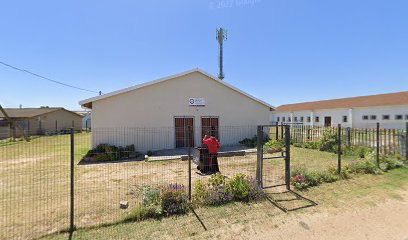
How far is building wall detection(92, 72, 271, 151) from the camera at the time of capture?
1288cm

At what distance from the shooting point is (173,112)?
46.7ft

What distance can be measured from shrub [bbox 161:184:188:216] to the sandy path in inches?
42.2

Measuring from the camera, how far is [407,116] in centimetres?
2317

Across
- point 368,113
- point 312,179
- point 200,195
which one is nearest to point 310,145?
point 312,179

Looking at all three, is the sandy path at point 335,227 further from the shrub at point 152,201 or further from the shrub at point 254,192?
the shrub at point 152,201

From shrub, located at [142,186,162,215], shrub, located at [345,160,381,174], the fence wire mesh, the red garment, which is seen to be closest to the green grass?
the fence wire mesh

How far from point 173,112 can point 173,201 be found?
391 inches

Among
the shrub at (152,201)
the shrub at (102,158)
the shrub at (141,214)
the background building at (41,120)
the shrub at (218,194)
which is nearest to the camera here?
the shrub at (141,214)

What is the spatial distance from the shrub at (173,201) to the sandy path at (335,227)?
1072 millimetres

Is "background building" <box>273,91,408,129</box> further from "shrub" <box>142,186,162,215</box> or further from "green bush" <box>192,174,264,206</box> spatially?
"shrub" <box>142,186,162,215</box>

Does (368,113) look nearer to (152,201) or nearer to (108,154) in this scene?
(108,154)

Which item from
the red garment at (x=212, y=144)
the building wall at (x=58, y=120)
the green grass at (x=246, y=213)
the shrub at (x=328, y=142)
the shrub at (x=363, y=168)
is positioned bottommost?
the green grass at (x=246, y=213)

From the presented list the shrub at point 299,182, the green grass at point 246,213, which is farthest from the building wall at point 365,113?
the shrub at point 299,182

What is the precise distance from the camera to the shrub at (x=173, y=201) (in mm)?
4543
